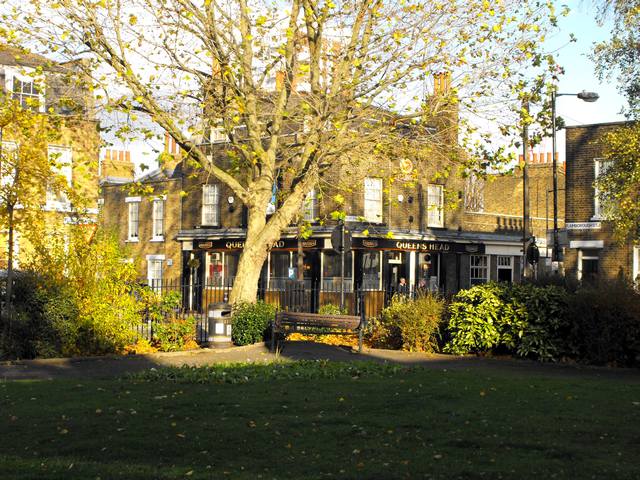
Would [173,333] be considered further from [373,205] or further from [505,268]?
[505,268]

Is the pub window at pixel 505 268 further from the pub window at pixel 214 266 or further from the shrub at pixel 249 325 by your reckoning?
the shrub at pixel 249 325

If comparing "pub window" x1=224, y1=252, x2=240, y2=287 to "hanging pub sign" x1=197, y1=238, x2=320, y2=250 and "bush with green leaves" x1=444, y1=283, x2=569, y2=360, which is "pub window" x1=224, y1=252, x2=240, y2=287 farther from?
"bush with green leaves" x1=444, y1=283, x2=569, y2=360

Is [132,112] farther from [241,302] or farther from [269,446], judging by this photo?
[269,446]

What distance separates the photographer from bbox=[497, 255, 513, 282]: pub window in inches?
1764

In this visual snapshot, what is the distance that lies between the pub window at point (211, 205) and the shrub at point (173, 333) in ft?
76.2

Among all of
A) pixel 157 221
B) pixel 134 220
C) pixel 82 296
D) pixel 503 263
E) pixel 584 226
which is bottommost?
pixel 82 296

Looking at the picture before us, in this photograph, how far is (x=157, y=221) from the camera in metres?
44.0

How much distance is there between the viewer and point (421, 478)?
6801 mm

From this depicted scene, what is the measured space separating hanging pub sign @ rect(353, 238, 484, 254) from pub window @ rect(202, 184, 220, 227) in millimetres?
8334

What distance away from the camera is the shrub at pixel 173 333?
18000mm

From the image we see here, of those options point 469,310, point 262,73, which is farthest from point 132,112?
point 469,310

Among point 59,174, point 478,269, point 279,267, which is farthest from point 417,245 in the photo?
point 59,174

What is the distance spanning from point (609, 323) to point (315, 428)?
900 centimetres

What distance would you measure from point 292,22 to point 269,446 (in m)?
12.7
